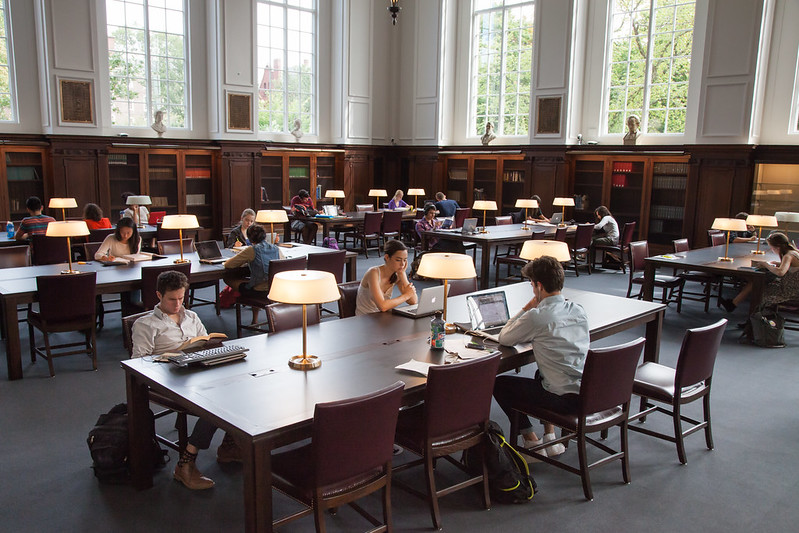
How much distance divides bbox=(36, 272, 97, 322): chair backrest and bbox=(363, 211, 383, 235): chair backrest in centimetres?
592

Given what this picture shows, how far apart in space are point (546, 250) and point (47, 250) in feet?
17.0

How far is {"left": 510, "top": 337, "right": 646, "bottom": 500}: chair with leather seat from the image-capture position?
318cm

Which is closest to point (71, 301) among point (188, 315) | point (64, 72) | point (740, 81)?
point (188, 315)

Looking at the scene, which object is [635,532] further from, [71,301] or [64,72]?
[64,72]

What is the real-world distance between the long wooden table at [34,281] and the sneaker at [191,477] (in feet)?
7.43

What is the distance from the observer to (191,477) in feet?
10.8

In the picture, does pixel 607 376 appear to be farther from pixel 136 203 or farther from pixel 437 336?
pixel 136 203

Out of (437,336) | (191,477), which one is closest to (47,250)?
(191,477)

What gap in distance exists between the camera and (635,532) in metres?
3.01

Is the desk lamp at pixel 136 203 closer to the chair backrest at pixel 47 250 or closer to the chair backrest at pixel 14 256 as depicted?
the chair backrest at pixel 47 250

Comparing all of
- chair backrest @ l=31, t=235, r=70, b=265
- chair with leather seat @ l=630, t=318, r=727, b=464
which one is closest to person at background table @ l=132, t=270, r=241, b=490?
chair with leather seat @ l=630, t=318, r=727, b=464

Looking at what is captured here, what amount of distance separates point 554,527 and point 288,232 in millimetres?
8270

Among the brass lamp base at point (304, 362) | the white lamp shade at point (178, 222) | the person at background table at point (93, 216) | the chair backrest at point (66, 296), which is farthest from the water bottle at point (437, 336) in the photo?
the person at background table at point (93, 216)

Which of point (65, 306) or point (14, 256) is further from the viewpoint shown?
point (14, 256)
